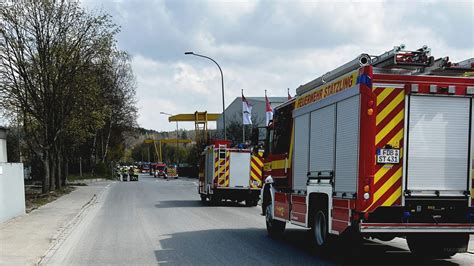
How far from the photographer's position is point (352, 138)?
27.8ft

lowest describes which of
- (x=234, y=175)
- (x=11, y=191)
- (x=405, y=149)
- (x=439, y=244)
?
(x=439, y=244)

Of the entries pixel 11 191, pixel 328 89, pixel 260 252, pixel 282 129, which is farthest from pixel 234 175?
pixel 328 89

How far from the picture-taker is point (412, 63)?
8.30 meters

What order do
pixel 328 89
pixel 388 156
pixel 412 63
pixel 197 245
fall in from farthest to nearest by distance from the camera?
pixel 197 245 → pixel 328 89 → pixel 412 63 → pixel 388 156

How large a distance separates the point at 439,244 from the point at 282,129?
441 centimetres

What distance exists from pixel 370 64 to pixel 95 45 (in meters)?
24.3

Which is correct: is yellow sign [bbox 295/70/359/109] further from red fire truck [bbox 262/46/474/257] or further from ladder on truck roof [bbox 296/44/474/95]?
ladder on truck roof [bbox 296/44/474/95]

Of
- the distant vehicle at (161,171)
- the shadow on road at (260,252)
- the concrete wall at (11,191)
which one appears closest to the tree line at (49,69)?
the concrete wall at (11,191)

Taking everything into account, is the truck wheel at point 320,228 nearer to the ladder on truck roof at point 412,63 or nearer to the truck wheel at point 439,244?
the truck wheel at point 439,244

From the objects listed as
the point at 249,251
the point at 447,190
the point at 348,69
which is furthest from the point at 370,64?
the point at 249,251

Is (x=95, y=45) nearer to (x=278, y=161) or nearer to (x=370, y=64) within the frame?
(x=278, y=161)

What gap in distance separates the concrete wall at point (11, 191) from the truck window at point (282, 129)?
8147 mm

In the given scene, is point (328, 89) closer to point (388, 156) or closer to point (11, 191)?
point (388, 156)

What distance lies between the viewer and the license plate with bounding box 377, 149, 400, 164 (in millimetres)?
8133
